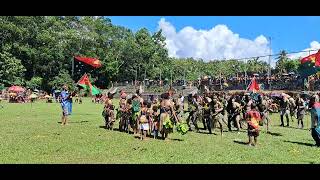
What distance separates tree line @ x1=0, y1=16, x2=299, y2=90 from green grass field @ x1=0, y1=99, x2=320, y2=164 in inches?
1807

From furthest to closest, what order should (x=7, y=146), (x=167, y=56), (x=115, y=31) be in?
(x=167, y=56) < (x=115, y=31) < (x=7, y=146)

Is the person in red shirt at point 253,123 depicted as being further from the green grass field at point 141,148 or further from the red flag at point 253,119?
the green grass field at point 141,148

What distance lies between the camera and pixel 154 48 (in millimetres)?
88000

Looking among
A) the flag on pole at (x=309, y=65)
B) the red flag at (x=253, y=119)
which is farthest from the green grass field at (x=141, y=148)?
the flag on pole at (x=309, y=65)

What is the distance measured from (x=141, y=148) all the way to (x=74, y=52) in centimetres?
6400

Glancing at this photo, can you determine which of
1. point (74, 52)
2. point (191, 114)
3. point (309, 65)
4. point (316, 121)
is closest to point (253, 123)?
point (316, 121)

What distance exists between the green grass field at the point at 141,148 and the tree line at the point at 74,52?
4589 cm

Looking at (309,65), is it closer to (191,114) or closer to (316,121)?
(191,114)

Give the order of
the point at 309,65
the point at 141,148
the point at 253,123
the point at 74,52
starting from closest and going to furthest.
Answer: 1. the point at 141,148
2. the point at 253,123
3. the point at 309,65
4. the point at 74,52

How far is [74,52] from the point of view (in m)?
76.1
